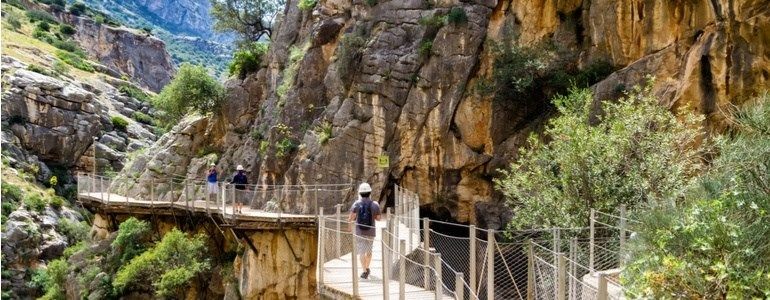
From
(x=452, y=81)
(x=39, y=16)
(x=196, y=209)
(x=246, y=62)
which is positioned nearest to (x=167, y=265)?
(x=196, y=209)

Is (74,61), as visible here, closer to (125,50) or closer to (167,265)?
(125,50)

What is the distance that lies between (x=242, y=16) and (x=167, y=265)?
19582mm

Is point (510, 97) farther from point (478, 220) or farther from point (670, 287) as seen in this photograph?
point (670, 287)

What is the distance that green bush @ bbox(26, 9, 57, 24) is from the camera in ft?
275

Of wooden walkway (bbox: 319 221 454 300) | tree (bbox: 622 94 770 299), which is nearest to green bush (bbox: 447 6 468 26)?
wooden walkway (bbox: 319 221 454 300)

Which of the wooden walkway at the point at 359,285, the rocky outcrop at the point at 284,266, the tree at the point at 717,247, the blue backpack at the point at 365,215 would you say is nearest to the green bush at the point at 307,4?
the rocky outcrop at the point at 284,266

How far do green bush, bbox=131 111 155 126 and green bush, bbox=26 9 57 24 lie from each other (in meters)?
31.3

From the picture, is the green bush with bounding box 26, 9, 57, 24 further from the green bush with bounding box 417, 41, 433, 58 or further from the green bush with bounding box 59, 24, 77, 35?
the green bush with bounding box 417, 41, 433, 58

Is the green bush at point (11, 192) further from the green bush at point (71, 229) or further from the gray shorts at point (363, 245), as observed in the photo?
the gray shorts at point (363, 245)

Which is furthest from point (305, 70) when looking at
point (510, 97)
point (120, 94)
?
point (120, 94)

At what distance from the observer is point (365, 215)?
10.8m

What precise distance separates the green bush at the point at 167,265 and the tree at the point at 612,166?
1395 centimetres

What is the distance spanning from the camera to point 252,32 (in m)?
38.3

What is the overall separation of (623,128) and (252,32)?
29.1m
